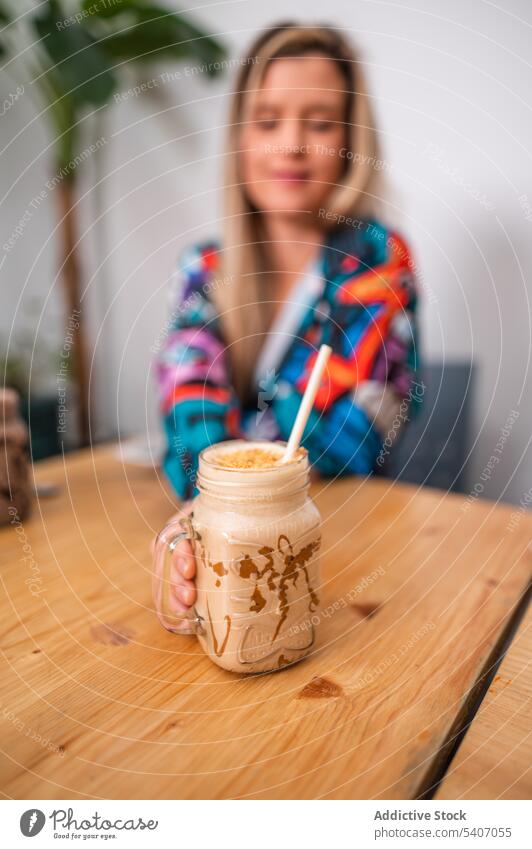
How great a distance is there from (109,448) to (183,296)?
0.28 m

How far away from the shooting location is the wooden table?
0.96ft

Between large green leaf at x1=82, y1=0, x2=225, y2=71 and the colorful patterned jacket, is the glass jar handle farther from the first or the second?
large green leaf at x1=82, y1=0, x2=225, y2=71

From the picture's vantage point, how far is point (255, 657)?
352 millimetres

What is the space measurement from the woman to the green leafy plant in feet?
2.03

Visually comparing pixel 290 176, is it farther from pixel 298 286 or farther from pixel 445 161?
pixel 445 161

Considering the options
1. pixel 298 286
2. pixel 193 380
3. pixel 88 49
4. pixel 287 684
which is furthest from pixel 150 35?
pixel 287 684

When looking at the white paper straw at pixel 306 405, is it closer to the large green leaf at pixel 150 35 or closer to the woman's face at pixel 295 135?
the woman's face at pixel 295 135

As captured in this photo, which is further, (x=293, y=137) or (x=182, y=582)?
(x=293, y=137)

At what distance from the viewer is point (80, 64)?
1.28 meters

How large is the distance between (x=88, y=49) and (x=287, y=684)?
4.60ft
